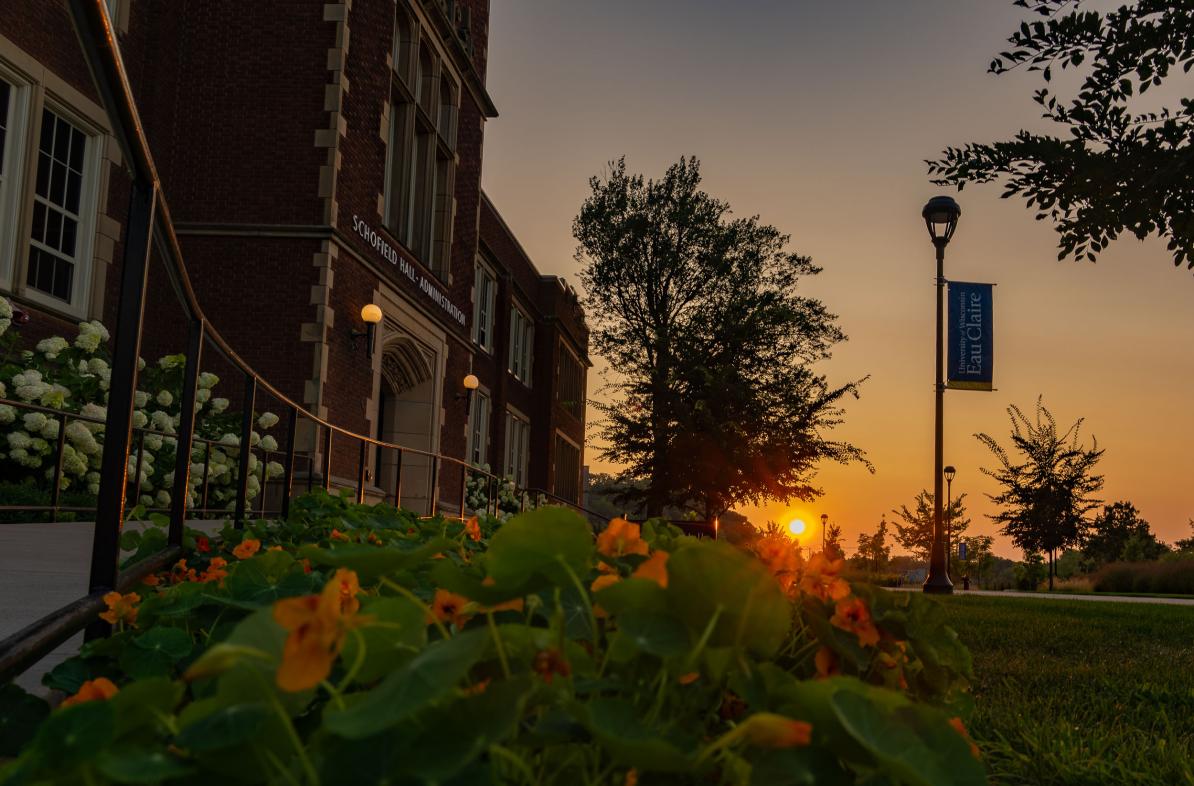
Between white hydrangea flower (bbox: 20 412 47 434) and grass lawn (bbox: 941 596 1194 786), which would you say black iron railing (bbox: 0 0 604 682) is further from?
white hydrangea flower (bbox: 20 412 47 434)

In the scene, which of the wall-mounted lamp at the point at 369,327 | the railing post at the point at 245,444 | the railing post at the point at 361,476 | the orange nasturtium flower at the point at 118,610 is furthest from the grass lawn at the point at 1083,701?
the wall-mounted lamp at the point at 369,327

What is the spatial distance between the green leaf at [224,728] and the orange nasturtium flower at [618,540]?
684 mm

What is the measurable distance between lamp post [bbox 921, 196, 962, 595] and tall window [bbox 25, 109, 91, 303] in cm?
1097

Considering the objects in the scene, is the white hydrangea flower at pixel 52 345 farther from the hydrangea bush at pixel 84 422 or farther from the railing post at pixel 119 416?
the railing post at pixel 119 416

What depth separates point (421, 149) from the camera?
19.0m

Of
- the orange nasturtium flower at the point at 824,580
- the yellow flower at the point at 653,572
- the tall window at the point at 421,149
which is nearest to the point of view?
the yellow flower at the point at 653,572

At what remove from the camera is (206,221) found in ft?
47.0

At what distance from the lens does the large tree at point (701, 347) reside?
3025 cm

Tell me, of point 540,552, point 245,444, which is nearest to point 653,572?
point 540,552

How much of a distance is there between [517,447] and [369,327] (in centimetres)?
1353

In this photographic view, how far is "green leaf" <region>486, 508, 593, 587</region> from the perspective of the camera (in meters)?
1.14

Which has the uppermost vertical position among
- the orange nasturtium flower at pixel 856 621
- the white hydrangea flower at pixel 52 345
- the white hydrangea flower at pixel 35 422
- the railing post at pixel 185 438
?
the white hydrangea flower at pixel 52 345

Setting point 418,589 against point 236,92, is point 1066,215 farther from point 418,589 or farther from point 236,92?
point 236,92

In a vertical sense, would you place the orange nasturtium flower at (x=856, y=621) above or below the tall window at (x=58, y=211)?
below
